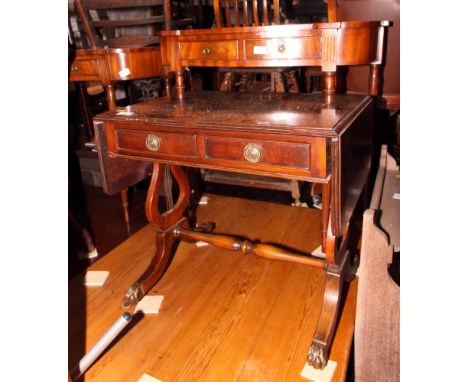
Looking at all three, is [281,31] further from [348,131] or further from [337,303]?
[337,303]

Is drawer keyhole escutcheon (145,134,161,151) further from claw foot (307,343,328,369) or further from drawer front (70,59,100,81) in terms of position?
drawer front (70,59,100,81)

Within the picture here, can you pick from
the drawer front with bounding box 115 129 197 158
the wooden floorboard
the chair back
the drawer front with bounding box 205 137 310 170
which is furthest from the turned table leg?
the wooden floorboard

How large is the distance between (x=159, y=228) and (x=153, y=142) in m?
0.53

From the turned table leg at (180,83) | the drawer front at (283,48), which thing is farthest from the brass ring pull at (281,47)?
the turned table leg at (180,83)

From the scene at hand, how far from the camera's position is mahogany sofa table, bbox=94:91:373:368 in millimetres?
1064

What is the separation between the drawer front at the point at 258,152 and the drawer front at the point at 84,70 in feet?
3.51

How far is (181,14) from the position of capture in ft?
9.72

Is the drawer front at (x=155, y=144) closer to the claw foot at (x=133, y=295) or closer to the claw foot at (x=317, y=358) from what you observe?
the claw foot at (x=133, y=295)

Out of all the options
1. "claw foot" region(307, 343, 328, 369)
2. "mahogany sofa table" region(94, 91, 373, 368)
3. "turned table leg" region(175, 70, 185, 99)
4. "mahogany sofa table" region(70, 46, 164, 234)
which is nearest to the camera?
"mahogany sofa table" region(94, 91, 373, 368)

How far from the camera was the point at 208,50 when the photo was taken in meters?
1.48

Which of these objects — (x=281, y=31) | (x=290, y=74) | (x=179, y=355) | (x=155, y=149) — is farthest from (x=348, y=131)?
(x=290, y=74)

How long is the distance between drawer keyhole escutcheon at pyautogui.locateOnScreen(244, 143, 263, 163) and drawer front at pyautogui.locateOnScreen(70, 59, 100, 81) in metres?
1.17

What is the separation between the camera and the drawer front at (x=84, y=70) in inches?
77.8

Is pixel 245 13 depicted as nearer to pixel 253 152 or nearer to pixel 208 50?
pixel 208 50
